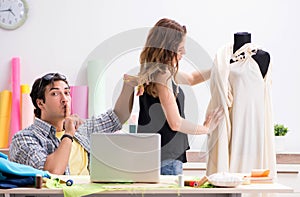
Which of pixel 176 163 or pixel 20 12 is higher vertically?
pixel 20 12

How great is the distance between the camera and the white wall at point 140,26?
4383mm

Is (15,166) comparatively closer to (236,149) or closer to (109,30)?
(236,149)

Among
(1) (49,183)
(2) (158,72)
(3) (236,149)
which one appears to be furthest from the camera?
(3) (236,149)

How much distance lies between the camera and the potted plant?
411 cm

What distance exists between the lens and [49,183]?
2.39 meters

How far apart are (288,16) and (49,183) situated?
257 cm

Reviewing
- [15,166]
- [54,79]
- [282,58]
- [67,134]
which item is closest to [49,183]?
[15,166]

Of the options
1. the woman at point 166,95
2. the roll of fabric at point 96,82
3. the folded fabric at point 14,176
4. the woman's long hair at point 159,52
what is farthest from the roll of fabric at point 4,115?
the folded fabric at point 14,176

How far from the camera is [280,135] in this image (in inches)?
165

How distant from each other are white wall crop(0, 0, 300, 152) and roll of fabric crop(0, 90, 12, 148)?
0.11 metres

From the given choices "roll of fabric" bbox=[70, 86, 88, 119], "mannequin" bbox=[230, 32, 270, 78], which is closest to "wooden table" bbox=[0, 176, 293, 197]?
"mannequin" bbox=[230, 32, 270, 78]

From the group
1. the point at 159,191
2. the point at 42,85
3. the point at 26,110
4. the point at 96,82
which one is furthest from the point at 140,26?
the point at 159,191

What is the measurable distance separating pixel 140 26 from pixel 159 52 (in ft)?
5.55

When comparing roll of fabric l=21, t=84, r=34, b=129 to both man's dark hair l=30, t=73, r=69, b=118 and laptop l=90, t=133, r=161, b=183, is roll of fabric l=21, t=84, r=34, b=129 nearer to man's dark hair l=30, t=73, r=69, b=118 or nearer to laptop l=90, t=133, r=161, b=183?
man's dark hair l=30, t=73, r=69, b=118
